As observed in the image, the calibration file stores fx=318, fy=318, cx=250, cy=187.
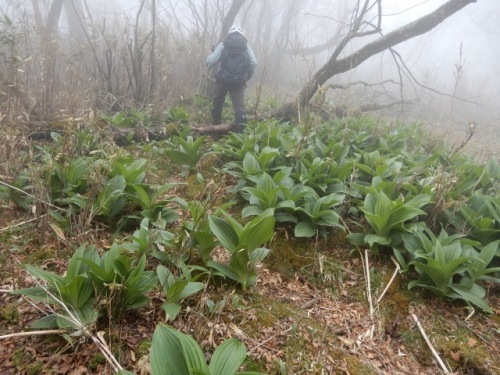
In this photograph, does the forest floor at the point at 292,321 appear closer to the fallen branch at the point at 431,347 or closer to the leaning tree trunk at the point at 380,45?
the fallen branch at the point at 431,347

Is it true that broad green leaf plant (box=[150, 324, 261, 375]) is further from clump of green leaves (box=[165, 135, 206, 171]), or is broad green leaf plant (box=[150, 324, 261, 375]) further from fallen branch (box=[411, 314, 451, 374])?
clump of green leaves (box=[165, 135, 206, 171])

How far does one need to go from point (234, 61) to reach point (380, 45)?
290 centimetres

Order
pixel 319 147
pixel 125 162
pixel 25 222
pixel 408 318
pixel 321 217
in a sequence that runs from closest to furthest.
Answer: pixel 408 318
pixel 25 222
pixel 321 217
pixel 125 162
pixel 319 147

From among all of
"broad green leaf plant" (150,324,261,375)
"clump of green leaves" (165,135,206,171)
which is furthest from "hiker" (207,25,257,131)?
"broad green leaf plant" (150,324,261,375)

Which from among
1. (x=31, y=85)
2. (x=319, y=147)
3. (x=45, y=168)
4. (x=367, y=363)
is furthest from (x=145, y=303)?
(x=31, y=85)

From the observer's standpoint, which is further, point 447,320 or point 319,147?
point 319,147

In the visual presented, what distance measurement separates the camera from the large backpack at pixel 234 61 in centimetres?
569

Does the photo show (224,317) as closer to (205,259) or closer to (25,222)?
(205,259)

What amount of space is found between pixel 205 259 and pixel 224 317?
0.45m

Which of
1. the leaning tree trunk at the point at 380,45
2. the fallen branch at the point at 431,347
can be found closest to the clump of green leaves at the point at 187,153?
the leaning tree trunk at the point at 380,45

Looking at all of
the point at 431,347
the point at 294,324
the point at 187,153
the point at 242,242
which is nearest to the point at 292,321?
the point at 294,324

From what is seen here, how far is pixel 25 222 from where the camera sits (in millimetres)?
2387

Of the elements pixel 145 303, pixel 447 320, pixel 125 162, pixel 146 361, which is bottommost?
pixel 447 320

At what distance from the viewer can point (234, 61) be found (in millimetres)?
5785
